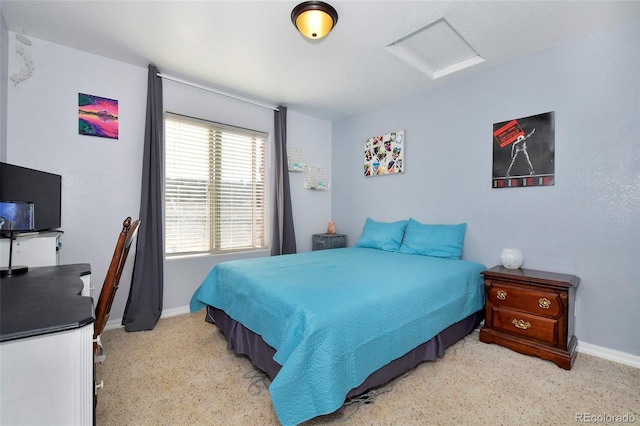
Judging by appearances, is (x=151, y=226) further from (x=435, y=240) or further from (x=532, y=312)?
(x=532, y=312)

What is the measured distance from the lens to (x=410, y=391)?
1754mm

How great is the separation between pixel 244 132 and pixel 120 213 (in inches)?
65.8

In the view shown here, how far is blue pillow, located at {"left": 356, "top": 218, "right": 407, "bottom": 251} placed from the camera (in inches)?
132

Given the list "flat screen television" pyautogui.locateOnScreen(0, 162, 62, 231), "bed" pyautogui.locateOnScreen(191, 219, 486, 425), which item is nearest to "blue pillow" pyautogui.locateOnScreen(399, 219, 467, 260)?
"bed" pyautogui.locateOnScreen(191, 219, 486, 425)

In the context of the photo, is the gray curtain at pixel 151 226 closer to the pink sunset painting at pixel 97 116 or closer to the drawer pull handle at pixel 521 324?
the pink sunset painting at pixel 97 116

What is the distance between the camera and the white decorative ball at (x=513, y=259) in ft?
8.17

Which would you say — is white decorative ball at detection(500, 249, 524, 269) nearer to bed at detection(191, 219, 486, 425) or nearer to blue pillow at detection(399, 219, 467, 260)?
bed at detection(191, 219, 486, 425)

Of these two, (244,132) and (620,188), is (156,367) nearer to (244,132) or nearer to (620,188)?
(244,132)

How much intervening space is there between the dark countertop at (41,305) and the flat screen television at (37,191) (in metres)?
0.82

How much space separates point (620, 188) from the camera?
2.16 metres

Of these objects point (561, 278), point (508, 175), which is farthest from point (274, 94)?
point (561, 278)

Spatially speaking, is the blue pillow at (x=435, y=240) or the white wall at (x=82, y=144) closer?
the white wall at (x=82, y=144)

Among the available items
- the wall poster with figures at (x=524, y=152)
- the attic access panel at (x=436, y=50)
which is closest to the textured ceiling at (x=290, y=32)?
the attic access panel at (x=436, y=50)

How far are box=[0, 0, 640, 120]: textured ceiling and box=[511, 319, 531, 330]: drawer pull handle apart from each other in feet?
7.54
